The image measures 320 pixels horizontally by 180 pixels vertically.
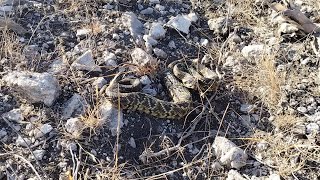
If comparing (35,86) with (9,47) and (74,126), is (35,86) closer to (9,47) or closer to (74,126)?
(74,126)

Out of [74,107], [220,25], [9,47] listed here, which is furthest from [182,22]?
[9,47]

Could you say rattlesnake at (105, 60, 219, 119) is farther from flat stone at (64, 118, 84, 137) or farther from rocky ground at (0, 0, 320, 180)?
flat stone at (64, 118, 84, 137)

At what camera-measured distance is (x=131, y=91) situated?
4234 millimetres

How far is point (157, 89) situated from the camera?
14.5 ft

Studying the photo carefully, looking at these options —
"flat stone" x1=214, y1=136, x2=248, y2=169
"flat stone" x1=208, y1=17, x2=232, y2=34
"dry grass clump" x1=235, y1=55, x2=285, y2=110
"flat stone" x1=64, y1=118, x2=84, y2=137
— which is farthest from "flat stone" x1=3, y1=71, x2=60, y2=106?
"flat stone" x1=208, y1=17, x2=232, y2=34

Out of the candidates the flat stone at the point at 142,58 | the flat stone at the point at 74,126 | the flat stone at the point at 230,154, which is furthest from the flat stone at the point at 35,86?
the flat stone at the point at 230,154

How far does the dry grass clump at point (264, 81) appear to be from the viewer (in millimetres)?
4211

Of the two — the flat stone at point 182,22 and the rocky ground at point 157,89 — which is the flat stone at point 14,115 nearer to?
the rocky ground at point 157,89

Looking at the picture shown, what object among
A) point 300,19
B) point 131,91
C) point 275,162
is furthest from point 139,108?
point 300,19

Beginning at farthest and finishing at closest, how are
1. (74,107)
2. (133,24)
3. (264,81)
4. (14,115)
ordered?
1. (133,24)
2. (264,81)
3. (74,107)
4. (14,115)

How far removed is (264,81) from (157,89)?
911 millimetres

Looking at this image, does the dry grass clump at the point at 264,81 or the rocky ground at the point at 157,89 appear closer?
the rocky ground at the point at 157,89

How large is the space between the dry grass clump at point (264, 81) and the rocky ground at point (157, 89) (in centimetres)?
1

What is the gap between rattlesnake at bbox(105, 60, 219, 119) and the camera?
4.06 m
